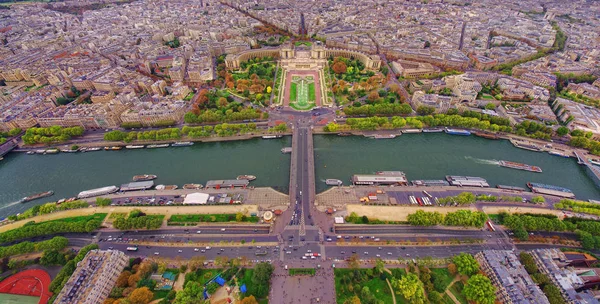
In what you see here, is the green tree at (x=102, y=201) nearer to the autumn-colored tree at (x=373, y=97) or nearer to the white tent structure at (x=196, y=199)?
the white tent structure at (x=196, y=199)

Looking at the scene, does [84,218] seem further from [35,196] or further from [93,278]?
[93,278]

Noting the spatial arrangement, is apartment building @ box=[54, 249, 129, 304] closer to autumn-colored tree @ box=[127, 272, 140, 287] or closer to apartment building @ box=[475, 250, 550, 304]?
autumn-colored tree @ box=[127, 272, 140, 287]

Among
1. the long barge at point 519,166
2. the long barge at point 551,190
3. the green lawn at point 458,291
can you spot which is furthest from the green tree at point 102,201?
the long barge at point 551,190

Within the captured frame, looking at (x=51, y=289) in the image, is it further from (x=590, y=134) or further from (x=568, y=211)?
(x=590, y=134)

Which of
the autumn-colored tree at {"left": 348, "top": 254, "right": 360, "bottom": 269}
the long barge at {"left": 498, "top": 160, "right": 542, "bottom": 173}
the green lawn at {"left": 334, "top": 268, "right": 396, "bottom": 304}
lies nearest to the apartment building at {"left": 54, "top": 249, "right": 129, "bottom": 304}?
the green lawn at {"left": 334, "top": 268, "right": 396, "bottom": 304}

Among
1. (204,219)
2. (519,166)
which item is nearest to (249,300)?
(204,219)

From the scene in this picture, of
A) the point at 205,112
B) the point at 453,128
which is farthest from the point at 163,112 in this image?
the point at 453,128
